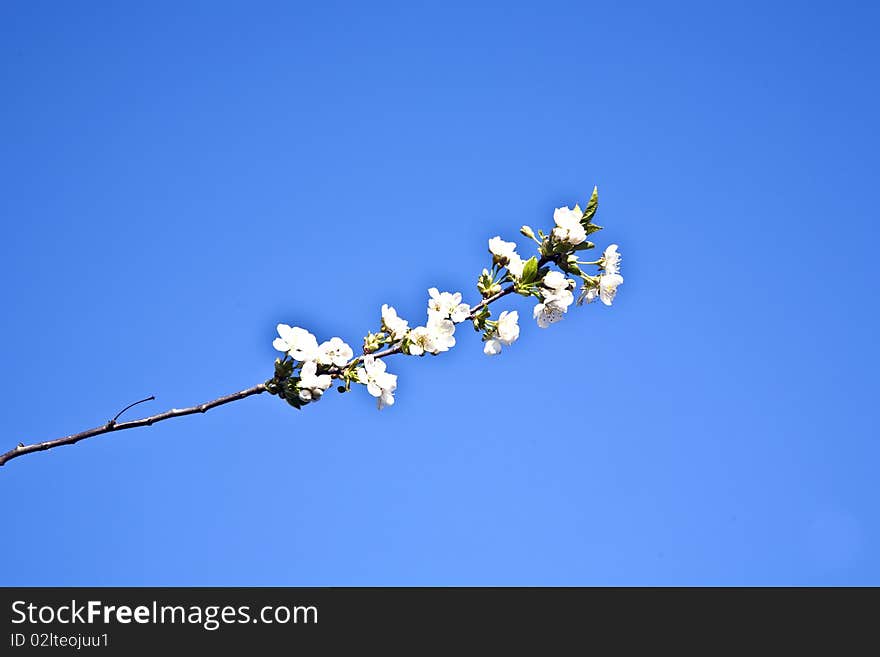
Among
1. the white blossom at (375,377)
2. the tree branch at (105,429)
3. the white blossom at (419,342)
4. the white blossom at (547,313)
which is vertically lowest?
the tree branch at (105,429)

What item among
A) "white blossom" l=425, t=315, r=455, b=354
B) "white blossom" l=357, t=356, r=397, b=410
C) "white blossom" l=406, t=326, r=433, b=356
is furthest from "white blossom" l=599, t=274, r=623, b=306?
"white blossom" l=357, t=356, r=397, b=410

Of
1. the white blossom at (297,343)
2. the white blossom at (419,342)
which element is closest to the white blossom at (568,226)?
the white blossom at (419,342)

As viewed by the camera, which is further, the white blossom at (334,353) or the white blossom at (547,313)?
the white blossom at (547,313)

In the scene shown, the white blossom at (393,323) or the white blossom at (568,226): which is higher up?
the white blossom at (568,226)

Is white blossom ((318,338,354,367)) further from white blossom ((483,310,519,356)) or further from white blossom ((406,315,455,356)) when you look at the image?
white blossom ((483,310,519,356))

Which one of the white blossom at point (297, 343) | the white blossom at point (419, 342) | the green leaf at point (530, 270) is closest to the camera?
the white blossom at point (297, 343)

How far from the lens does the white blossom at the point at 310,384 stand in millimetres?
2596

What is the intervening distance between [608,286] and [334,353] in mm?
1211

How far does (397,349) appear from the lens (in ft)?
9.43

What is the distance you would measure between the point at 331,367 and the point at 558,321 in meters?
0.99

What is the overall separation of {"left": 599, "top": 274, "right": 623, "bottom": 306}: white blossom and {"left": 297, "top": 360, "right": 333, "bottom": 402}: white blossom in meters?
1.27

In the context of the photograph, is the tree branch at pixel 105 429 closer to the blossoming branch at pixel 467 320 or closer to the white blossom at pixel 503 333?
the blossoming branch at pixel 467 320
